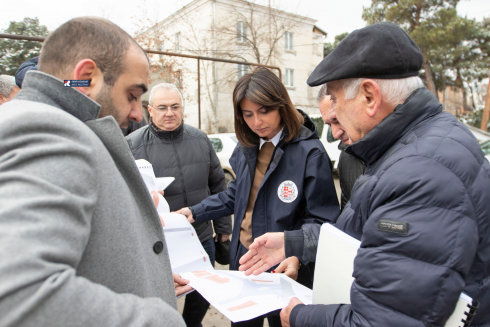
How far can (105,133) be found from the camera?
92 centimetres

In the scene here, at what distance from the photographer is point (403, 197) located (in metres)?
0.89

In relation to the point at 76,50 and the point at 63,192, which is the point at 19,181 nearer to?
the point at 63,192

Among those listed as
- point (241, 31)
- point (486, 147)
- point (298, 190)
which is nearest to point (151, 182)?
point (298, 190)

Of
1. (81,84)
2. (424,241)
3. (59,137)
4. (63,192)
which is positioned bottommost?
(424,241)

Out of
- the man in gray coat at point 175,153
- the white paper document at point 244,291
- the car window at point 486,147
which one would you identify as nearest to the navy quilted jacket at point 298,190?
the white paper document at point 244,291

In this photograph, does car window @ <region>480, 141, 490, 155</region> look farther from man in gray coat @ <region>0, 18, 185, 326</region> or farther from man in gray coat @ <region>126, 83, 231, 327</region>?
man in gray coat @ <region>0, 18, 185, 326</region>

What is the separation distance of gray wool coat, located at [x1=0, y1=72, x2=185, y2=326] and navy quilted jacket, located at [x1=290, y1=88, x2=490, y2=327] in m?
0.55

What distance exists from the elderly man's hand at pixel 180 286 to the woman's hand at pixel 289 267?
50 centimetres

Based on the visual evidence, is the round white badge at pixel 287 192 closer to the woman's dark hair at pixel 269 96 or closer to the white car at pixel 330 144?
the woman's dark hair at pixel 269 96

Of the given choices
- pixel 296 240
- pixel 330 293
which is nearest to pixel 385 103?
pixel 330 293

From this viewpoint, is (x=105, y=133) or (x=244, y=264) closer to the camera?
(x=105, y=133)

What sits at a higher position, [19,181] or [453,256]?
[19,181]

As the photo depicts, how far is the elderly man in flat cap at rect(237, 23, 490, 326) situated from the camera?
2.73 feet

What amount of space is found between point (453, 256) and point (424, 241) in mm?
77
